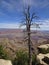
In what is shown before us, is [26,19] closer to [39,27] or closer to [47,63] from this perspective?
[39,27]

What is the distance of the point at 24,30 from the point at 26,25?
1.00 meters

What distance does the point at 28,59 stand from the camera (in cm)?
3838

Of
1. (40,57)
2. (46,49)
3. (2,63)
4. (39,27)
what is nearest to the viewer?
(2,63)

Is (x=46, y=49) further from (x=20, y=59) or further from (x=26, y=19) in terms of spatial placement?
(x=26, y=19)

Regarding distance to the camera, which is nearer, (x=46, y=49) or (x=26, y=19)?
(x=26, y=19)

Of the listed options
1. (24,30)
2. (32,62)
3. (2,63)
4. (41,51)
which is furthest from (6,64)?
(41,51)

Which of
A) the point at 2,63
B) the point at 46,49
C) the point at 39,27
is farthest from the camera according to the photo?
the point at 46,49

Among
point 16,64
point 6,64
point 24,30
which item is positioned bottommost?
point 16,64

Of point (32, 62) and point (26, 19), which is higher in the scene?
point (26, 19)

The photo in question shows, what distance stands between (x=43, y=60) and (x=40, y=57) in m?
1.72

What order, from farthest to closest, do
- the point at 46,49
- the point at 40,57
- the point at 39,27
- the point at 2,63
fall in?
the point at 46,49 < the point at 40,57 < the point at 39,27 < the point at 2,63

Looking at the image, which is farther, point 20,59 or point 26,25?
point 20,59

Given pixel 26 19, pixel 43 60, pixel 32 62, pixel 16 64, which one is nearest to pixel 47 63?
pixel 43 60

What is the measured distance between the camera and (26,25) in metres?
35.0
